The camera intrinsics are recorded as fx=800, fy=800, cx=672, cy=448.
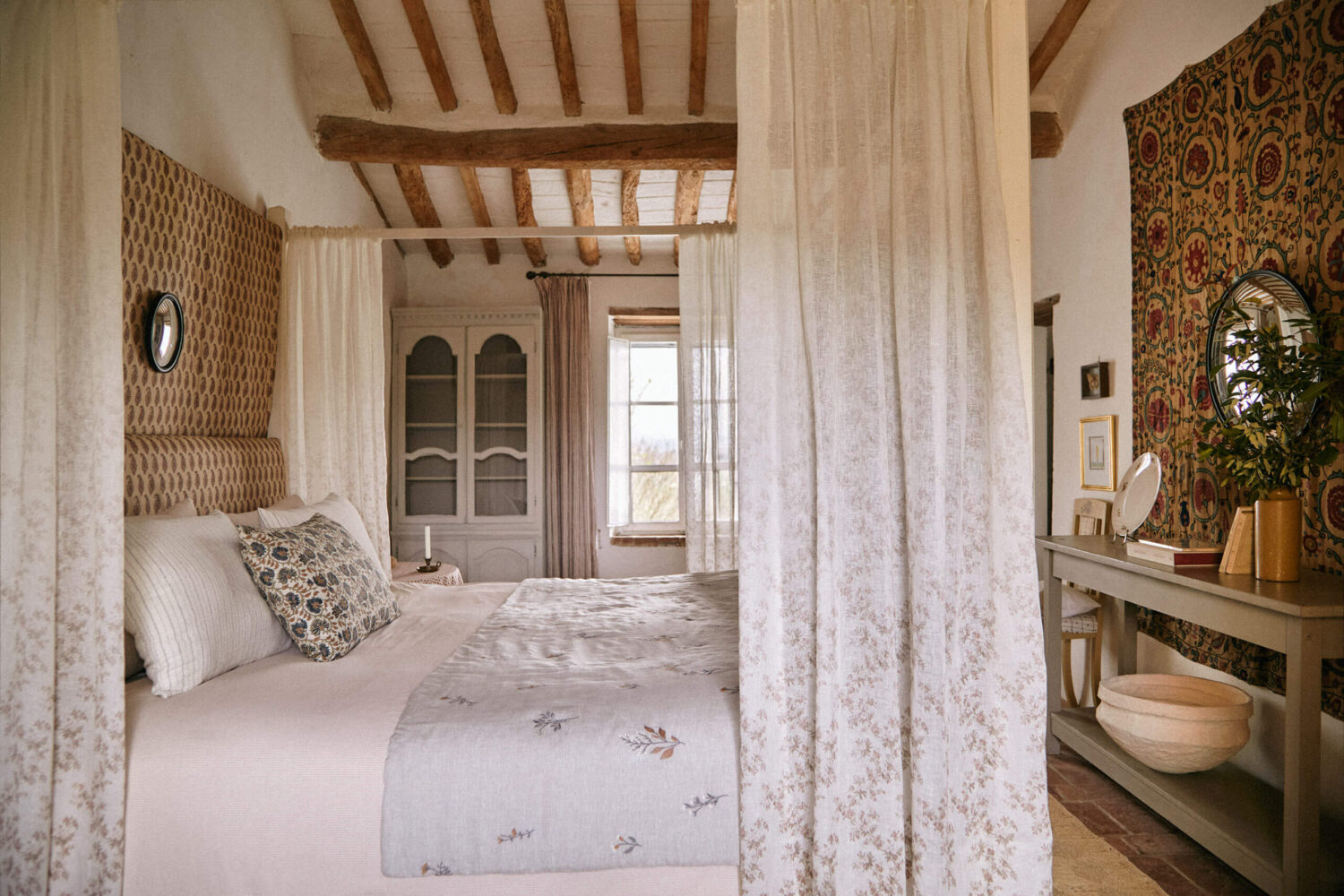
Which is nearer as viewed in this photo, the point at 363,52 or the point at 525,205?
the point at 363,52

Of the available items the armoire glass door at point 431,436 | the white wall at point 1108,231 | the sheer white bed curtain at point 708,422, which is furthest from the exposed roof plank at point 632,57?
the white wall at point 1108,231

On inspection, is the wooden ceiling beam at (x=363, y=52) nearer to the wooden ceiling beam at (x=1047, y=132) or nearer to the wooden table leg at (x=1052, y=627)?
the wooden ceiling beam at (x=1047, y=132)

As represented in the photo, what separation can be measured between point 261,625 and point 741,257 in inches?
61.7

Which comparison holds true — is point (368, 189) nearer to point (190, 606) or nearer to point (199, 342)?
point (199, 342)

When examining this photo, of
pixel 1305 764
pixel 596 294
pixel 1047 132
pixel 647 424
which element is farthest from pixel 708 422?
pixel 1305 764

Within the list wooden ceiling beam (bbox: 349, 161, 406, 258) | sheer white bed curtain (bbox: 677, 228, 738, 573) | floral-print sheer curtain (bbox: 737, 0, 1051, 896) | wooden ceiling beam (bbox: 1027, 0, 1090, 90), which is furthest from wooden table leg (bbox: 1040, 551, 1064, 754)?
wooden ceiling beam (bbox: 349, 161, 406, 258)

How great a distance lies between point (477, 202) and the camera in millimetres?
4902

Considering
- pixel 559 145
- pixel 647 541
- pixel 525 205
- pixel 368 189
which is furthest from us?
pixel 647 541

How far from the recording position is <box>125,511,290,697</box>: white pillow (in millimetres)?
1851

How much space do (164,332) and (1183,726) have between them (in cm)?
338

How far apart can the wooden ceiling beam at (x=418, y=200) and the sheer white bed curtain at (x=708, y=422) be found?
6.37 ft

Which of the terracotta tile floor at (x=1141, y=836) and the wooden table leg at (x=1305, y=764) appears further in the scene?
the terracotta tile floor at (x=1141, y=836)

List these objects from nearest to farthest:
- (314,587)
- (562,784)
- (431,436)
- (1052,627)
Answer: (562,784) → (314,587) → (1052,627) → (431,436)

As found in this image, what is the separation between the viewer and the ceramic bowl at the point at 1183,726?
2.33 meters
